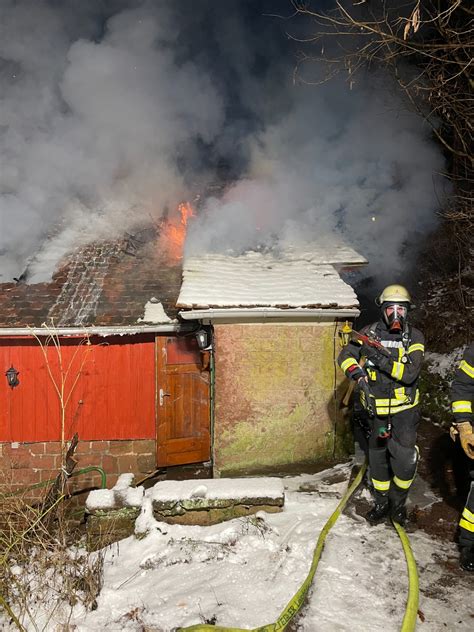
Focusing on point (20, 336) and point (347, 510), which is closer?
point (347, 510)

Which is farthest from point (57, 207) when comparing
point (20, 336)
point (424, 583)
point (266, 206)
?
point (424, 583)

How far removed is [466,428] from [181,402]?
592 centimetres

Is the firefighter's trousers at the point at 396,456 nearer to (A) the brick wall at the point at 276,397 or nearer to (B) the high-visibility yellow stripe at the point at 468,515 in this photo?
(B) the high-visibility yellow stripe at the point at 468,515

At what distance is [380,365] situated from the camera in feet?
13.8

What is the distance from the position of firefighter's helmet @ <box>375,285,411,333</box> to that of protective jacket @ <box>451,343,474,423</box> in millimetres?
672

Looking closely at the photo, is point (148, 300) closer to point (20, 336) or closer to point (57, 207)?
point (20, 336)

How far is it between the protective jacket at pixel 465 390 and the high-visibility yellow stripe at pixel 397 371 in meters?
0.48

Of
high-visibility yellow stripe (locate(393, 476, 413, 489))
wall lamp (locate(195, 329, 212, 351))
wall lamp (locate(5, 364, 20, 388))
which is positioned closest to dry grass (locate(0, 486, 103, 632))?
high-visibility yellow stripe (locate(393, 476, 413, 489))

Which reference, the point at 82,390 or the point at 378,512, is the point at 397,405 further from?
the point at 82,390

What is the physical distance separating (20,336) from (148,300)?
2.53 meters

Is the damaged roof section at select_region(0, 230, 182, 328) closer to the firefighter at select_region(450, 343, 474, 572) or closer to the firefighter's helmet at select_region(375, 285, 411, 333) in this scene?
the firefighter's helmet at select_region(375, 285, 411, 333)

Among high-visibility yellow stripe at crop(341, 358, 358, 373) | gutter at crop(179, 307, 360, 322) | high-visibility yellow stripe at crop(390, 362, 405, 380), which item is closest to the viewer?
high-visibility yellow stripe at crop(390, 362, 405, 380)

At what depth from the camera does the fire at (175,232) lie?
10133 millimetres

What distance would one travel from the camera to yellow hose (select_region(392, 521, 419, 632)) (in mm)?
2815
